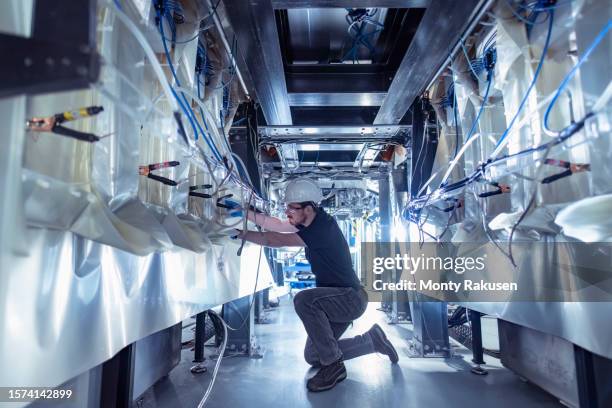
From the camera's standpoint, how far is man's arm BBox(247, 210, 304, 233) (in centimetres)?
193

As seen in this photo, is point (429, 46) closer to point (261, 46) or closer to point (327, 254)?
point (261, 46)

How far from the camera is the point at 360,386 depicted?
193 cm

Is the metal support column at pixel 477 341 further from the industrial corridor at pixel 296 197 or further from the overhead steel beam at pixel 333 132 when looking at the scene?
the overhead steel beam at pixel 333 132

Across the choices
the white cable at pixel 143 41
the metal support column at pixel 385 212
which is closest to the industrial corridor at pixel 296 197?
the white cable at pixel 143 41

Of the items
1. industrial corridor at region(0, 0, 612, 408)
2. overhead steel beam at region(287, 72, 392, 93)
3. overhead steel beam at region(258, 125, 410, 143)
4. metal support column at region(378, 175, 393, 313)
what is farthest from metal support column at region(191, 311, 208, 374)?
metal support column at region(378, 175, 393, 313)

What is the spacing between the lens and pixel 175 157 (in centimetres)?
139

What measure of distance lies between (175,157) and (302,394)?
133 centimetres

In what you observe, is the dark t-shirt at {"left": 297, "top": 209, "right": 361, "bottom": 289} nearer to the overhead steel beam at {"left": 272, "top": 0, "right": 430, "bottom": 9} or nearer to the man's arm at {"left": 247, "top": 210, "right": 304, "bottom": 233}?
the man's arm at {"left": 247, "top": 210, "right": 304, "bottom": 233}

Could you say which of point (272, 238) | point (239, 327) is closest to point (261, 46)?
point (272, 238)

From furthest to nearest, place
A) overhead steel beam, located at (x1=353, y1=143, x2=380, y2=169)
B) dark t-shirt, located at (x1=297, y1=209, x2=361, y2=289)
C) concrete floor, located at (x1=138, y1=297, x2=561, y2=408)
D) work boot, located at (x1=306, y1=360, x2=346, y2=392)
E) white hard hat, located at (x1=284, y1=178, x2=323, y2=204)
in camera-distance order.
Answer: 1. overhead steel beam, located at (x1=353, y1=143, x2=380, y2=169)
2. white hard hat, located at (x1=284, y1=178, x2=323, y2=204)
3. dark t-shirt, located at (x1=297, y1=209, x2=361, y2=289)
4. work boot, located at (x1=306, y1=360, x2=346, y2=392)
5. concrete floor, located at (x1=138, y1=297, x2=561, y2=408)

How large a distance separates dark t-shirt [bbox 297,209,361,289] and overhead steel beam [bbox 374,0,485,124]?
33.9 inches

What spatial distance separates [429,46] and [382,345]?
5.90 ft

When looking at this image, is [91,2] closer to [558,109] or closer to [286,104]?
[558,109]

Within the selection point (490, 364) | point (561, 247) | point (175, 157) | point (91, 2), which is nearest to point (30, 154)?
point (91, 2)
